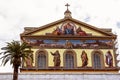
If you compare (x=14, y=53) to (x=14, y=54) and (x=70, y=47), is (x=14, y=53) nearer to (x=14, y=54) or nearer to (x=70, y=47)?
(x=14, y=54)

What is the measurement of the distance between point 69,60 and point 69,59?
0.57ft

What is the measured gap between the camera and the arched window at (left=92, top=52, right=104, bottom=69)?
54.5 m

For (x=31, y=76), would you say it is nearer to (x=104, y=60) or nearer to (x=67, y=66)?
(x=67, y=66)

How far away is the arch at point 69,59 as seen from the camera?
178 ft

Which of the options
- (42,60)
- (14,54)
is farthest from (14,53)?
(42,60)

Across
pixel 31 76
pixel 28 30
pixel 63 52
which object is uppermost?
pixel 28 30

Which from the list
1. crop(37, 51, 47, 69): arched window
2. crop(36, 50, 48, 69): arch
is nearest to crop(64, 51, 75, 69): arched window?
crop(36, 50, 48, 69): arch

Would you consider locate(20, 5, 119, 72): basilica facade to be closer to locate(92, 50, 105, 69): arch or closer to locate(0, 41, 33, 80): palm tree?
locate(92, 50, 105, 69): arch

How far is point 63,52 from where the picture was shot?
54812 mm

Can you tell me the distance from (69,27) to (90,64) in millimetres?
6773

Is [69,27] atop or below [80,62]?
atop

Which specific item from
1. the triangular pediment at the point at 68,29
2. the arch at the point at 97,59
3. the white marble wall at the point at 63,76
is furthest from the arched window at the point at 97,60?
the white marble wall at the point at 63,76

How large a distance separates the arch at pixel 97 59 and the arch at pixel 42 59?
23.6 ft

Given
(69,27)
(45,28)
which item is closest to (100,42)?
(69,27)
